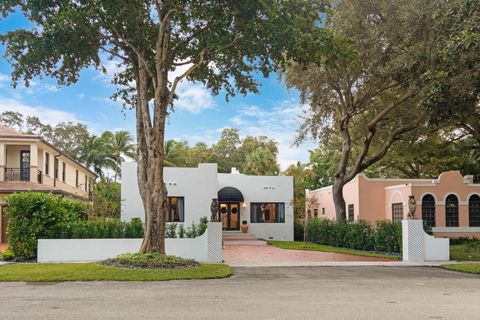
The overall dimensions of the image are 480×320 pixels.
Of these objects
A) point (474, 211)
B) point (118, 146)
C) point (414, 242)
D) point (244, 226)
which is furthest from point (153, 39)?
point (118, 146)

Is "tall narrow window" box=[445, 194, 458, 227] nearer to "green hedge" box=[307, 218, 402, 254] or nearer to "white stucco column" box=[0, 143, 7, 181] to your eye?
"green hedge" box=[307, 218, 402, 254]

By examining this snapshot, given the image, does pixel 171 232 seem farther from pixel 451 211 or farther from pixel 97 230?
pixel 451 211

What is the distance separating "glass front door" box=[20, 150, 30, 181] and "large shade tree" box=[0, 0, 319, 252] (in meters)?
11.3

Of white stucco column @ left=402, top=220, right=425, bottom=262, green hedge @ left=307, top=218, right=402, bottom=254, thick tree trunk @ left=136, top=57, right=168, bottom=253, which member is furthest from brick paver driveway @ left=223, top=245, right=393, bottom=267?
thick tree trunk @ left=136, top=57, right=168, bottom=253

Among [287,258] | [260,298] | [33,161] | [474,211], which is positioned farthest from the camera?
[474,211]

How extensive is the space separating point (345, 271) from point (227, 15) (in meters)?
8.99

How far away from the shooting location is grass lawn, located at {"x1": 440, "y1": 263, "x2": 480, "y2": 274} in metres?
15.7

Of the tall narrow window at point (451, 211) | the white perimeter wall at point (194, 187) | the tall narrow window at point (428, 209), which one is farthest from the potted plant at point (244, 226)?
the tall narrow window at point (451, 211)

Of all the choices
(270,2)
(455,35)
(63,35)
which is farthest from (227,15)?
(455,35)

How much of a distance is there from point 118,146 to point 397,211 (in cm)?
2659

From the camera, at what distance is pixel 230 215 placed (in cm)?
3328

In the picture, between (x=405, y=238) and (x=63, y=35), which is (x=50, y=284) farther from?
(x=405, y=238)

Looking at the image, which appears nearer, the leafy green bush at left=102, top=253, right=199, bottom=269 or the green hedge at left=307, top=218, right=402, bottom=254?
the leafy green bush at left=102, top=253, right=199, bottom=269

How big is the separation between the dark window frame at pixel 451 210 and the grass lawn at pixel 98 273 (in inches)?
752
